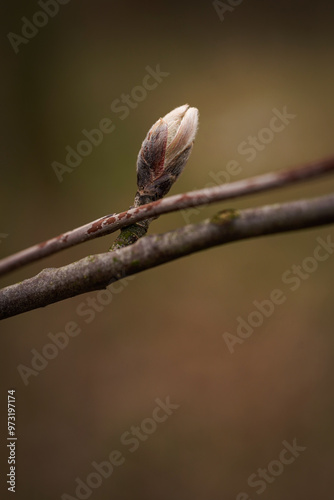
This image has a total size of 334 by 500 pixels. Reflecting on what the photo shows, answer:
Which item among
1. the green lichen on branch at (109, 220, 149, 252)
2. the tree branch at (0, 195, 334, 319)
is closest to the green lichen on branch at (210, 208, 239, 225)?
the tree branch at (0, 195, 334, 319)

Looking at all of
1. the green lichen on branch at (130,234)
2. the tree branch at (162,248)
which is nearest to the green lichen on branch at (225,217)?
the tree branch at (162,248)

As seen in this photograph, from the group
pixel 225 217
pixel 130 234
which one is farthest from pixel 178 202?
pixel 130 234

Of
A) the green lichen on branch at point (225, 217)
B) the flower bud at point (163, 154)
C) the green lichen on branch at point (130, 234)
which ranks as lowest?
the green lichen on branch at point (225, 217)

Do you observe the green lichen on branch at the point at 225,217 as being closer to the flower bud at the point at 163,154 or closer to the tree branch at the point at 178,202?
the tree branch at the point at 178,202

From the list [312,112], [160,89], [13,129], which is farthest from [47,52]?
[312,112]

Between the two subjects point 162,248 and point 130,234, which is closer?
point 162,248

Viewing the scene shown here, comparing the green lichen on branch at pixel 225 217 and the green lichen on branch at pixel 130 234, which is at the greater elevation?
the green lichen on branch at pixel 130 234

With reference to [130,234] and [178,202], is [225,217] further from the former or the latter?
[130,234]
